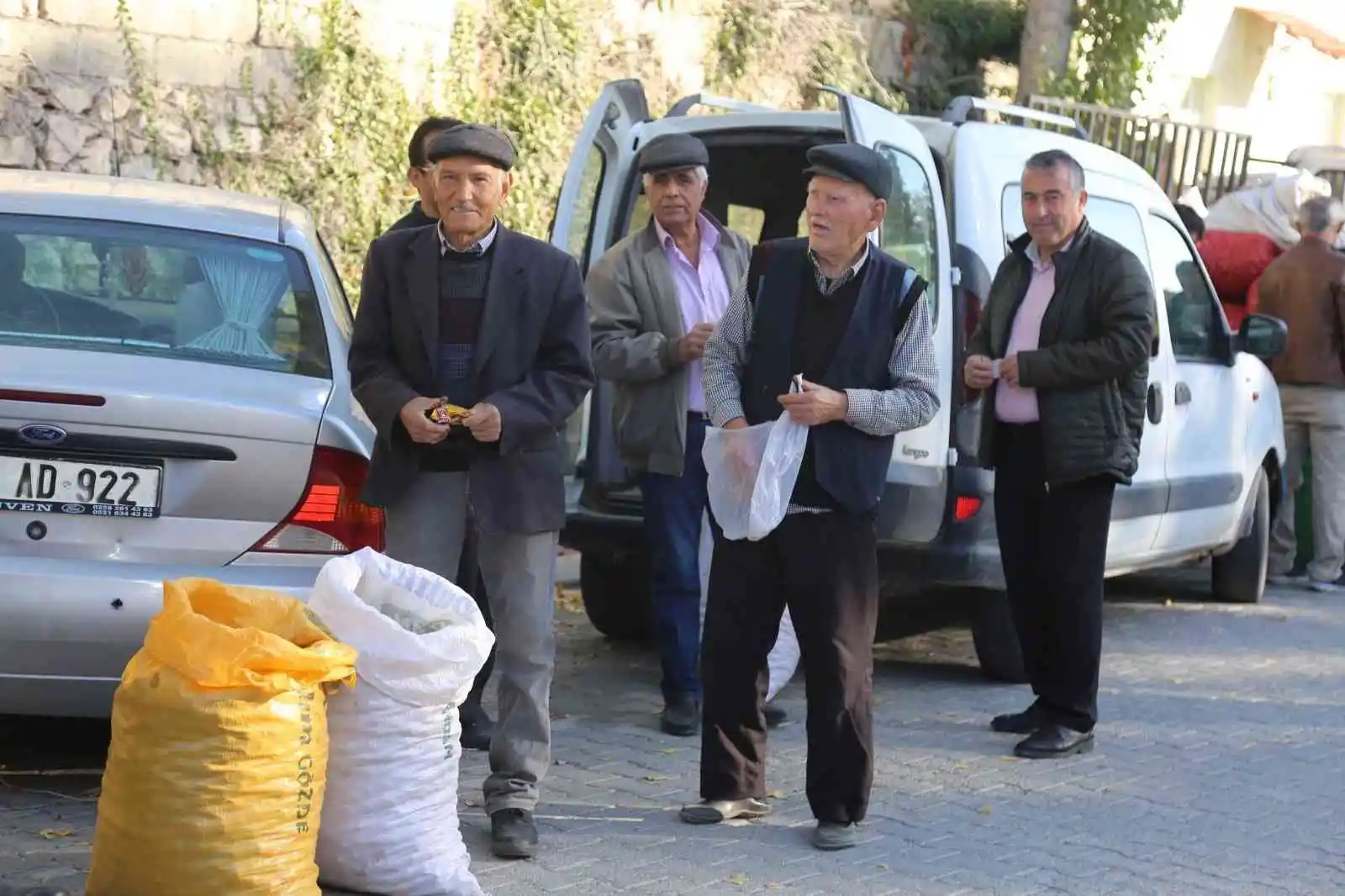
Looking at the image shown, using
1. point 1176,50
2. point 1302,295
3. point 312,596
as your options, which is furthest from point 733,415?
point 1176,50

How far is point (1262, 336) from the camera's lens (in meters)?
8.95

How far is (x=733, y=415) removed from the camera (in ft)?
18.1

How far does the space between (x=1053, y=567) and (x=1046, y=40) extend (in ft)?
38.8

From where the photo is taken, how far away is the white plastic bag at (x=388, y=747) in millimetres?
4543

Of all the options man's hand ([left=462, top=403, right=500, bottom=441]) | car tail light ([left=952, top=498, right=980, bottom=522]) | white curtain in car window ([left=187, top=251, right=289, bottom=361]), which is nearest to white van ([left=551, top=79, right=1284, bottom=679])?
car tail light ([left=952, top=498, right=980, bottom=522])

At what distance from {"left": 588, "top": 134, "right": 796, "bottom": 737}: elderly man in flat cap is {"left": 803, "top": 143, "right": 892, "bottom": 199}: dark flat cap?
1457mm

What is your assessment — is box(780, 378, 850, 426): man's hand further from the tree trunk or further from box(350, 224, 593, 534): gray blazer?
the tree trunk

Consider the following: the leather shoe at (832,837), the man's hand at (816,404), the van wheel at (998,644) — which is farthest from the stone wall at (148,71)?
the leather shoe at (832,837)

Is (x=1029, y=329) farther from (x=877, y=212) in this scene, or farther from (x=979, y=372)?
(x=877, y=212)

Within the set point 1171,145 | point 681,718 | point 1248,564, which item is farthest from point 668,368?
point 1171,145

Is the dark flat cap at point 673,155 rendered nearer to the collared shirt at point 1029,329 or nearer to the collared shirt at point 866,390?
the collared shirt at point 1029,329

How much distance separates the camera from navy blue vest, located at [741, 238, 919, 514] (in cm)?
537

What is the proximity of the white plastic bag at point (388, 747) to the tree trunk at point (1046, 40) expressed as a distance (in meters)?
13.8

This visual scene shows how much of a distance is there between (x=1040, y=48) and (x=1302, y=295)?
7079 mm
